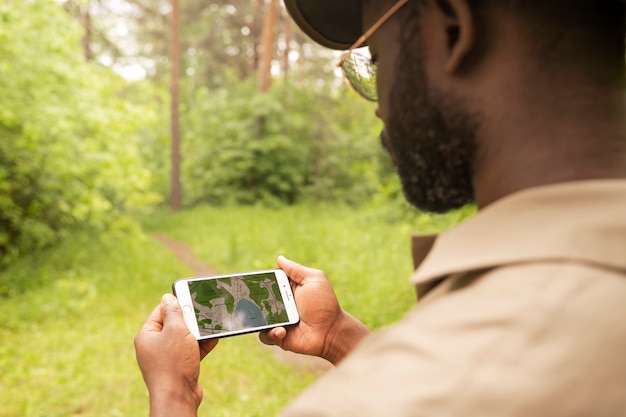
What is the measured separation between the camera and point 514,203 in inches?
34.9

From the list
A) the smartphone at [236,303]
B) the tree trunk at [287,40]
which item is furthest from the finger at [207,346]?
the tree trunk at [287,40]

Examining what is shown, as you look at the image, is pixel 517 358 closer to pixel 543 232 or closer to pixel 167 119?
pixel 543 232

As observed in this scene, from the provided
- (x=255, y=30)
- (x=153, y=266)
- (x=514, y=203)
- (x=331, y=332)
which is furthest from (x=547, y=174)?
(x=255, y=30)

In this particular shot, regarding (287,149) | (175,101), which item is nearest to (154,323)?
(175,101)

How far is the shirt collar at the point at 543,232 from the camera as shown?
76cm

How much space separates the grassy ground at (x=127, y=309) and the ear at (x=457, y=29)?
12.8ft

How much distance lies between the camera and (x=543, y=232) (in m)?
0.80

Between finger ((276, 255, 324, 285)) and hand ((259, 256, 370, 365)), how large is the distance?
0.04 metres

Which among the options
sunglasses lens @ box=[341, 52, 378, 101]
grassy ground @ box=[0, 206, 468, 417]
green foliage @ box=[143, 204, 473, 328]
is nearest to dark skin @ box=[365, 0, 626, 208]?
sunglasses lens @ box=[341, 52, 378, 101]

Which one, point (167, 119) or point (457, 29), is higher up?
point (457, 29)

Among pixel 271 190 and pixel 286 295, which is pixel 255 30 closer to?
pixel 271 190

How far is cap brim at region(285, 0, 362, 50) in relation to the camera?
1.46m

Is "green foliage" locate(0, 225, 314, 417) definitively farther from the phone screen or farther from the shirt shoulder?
the shirt shoulder

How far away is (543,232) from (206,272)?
8.80 metres
